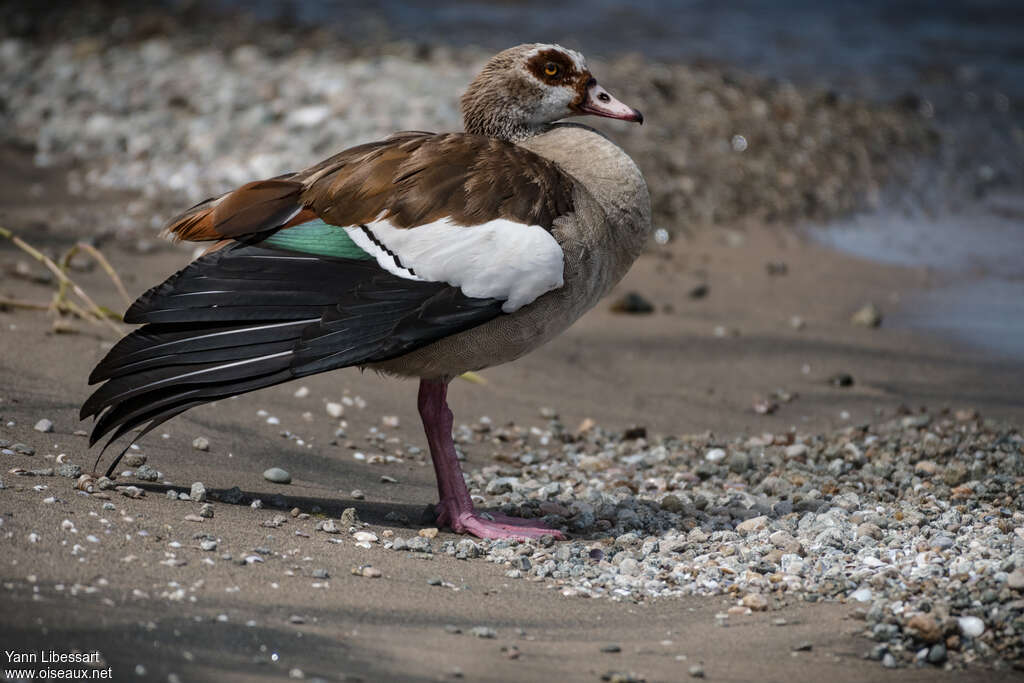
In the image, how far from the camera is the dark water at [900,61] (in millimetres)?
9836

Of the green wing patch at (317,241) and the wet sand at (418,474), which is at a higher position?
the green wing patch at (317,241)

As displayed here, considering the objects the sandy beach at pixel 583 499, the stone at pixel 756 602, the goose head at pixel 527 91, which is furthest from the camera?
the goose head at pixel 527 91

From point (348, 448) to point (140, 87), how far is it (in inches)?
274

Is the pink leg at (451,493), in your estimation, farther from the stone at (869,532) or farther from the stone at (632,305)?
the stone at (632,305)

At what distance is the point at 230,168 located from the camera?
1043 centimetres

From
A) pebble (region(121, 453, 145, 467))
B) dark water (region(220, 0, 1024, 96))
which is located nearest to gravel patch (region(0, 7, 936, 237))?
dark water (region(220, 0, 1024, 96))

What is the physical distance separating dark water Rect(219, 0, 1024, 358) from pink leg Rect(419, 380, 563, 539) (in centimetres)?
440

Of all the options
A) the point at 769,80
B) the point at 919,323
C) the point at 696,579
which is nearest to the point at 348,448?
the point at 696,579

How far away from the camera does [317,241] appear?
484cm

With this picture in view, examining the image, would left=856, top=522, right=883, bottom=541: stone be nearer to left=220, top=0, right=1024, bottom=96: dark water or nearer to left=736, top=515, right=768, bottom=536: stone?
left=736, top=515, right=768, bottom=536: stone

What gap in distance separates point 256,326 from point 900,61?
42.5 ft

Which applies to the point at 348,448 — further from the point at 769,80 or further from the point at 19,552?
the point at 769,80

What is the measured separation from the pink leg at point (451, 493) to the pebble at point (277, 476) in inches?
26.8

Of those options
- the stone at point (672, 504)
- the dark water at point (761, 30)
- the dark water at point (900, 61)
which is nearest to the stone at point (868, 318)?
the dark water at point (900, 61)
